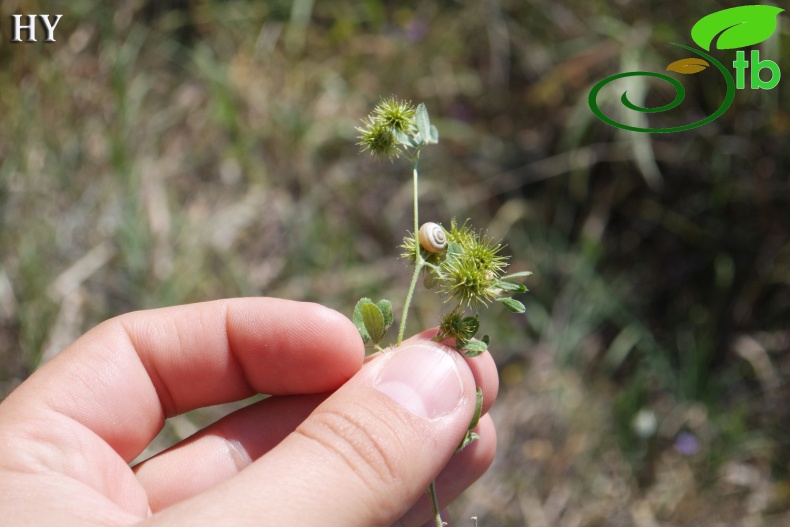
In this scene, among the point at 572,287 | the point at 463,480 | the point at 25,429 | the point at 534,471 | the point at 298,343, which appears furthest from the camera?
the point at 572,287

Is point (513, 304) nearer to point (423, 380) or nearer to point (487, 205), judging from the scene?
point (423, 380)

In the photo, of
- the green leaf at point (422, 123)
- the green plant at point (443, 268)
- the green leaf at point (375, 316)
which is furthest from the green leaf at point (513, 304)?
the green leaf at point (422, 123)

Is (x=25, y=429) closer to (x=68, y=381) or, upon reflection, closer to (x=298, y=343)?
(x=68, y=381)

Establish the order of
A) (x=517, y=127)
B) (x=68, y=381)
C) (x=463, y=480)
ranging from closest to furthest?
(x=68, y=381), (x=463, y=480), (x=517, y=127)

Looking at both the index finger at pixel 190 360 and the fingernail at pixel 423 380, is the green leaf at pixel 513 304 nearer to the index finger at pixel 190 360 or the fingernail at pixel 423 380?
the fingernail at pixel 423 380

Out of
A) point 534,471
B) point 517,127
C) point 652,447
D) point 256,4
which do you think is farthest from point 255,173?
point 652,447

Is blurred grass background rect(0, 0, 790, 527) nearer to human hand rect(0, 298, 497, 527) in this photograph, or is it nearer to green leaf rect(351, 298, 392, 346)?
human hand rect(0, 298, 497, 527)

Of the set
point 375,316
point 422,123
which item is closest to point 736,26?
point 422,123
